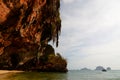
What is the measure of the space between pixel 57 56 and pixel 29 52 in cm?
807

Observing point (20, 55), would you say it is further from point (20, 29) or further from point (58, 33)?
point (58, 33)

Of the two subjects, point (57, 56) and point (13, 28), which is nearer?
point (13, 28)

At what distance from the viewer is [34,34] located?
5362cm

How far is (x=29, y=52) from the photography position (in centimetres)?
5397

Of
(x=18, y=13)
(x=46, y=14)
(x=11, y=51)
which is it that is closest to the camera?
(x=18, y=13)

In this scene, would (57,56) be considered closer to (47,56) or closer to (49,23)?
(47,56)

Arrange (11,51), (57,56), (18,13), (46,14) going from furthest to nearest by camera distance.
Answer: (57,56) < (46,14) < (11,51) < (18,13)

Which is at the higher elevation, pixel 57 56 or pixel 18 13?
pixel 18 13

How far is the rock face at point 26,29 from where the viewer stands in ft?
155

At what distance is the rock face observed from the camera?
4716 centimetres

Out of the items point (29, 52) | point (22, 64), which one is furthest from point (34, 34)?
point (22, 64)

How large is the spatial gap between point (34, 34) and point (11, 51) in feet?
21.6

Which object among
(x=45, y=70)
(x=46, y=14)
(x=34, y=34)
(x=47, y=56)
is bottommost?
(x=45, y=70)

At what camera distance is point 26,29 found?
50.9m
